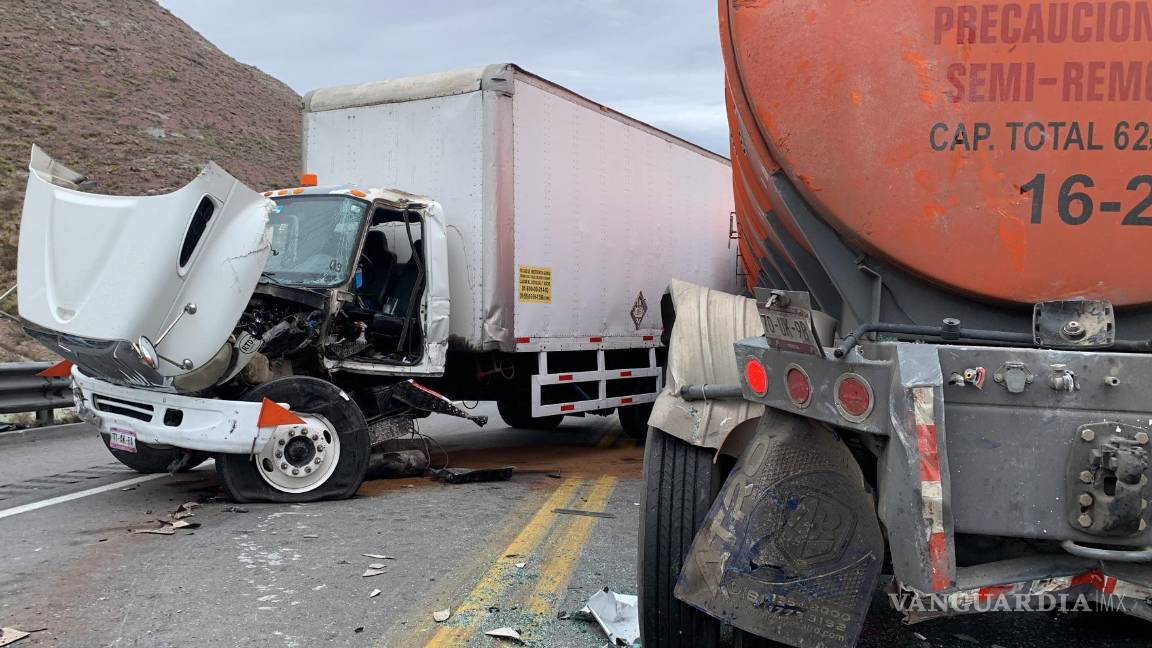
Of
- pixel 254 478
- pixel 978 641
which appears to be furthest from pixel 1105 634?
pixel 254 478

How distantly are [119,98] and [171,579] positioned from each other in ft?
141

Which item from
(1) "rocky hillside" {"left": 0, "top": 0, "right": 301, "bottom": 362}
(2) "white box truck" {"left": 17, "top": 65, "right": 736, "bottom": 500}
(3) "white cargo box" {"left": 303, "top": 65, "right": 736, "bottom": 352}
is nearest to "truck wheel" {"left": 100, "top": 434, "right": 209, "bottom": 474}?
(2) "white box truck" {"left": 17, "top": 65, "right": 736, "bottom": 500}

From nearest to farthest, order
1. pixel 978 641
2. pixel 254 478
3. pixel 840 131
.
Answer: pixel 840 131 → pixel 978 641 → pixel 254 478

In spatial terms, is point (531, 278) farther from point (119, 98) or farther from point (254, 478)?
point (119, 98)

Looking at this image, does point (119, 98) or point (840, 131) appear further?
point (119, 98)

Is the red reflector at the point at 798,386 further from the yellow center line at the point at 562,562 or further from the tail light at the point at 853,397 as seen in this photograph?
the yellow center line at the point at 562,562

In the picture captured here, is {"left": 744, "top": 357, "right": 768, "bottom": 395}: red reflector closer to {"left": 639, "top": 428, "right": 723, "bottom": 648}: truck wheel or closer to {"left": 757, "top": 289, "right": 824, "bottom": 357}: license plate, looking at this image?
{"left": 757, "top": 289, "right": 824, "bottom": 357}: license plate

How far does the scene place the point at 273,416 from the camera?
5984 mm

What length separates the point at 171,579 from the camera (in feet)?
→ 14.8

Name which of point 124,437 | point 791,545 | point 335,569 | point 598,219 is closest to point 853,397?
point 791,545

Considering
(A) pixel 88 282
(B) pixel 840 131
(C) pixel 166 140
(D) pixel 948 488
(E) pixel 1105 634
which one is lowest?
(E) pixel 1105 634

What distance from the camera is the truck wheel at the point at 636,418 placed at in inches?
410

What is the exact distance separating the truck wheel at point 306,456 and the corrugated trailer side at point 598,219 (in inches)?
79.3

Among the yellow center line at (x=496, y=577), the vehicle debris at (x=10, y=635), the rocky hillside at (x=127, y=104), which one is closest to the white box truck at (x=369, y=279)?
the yellow center line at (x=496, y=577)
